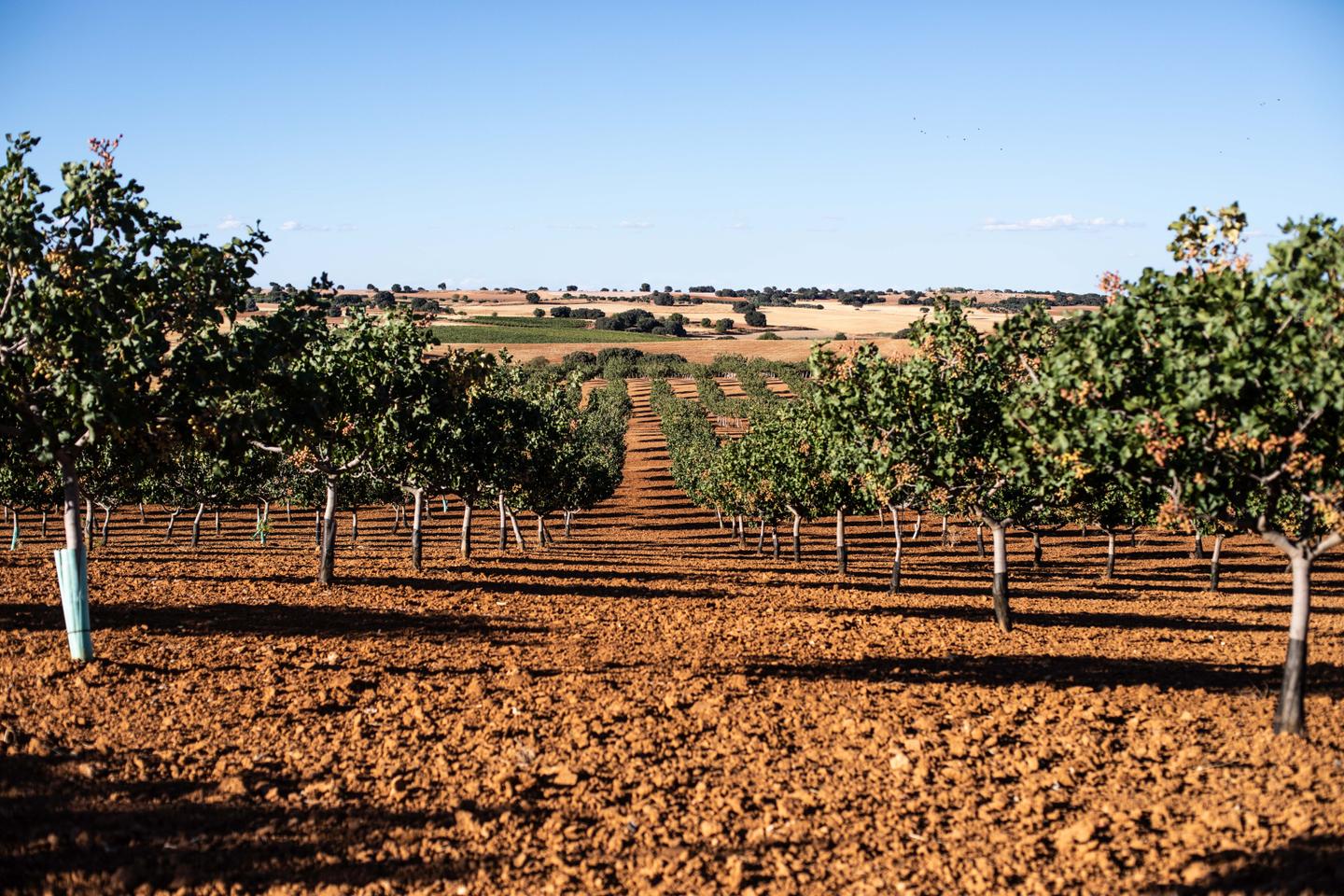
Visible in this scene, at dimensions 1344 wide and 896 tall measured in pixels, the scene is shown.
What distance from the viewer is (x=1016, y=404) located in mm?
17594

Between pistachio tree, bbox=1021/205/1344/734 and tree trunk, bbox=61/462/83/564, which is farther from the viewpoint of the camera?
tree trunk, bbox=61/462/83/564

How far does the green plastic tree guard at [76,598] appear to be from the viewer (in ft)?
50.8

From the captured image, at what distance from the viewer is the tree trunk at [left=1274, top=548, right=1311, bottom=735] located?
13664 mm

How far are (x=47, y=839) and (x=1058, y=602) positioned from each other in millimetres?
28085

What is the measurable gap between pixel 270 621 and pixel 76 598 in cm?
521

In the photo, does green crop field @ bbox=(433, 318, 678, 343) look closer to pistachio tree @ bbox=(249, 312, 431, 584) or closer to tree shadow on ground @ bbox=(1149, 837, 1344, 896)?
pistachio tree @ bbox=(249, 312, 431, 584)

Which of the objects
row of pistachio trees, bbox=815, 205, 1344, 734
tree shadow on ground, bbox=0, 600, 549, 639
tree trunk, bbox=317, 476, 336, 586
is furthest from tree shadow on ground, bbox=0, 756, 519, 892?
tree trunk, bbox=317, 476, 336, 586

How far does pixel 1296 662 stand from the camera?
1363 centimetres

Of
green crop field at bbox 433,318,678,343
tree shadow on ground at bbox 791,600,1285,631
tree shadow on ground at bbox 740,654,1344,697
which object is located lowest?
tree shadow on ground at bbox 791,600,1285,631

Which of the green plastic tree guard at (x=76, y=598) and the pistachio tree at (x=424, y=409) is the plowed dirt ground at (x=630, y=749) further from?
the pistachio tree at (x=424, y=409)

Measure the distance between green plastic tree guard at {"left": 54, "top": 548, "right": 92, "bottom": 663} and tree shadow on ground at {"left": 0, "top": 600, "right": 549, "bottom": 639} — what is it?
2905 mm

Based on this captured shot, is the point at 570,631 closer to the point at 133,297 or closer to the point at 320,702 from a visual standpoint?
the point at 320,702

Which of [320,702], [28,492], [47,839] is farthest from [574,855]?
[28,492]

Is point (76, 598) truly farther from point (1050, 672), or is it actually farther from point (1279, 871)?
point (1050, 672)
